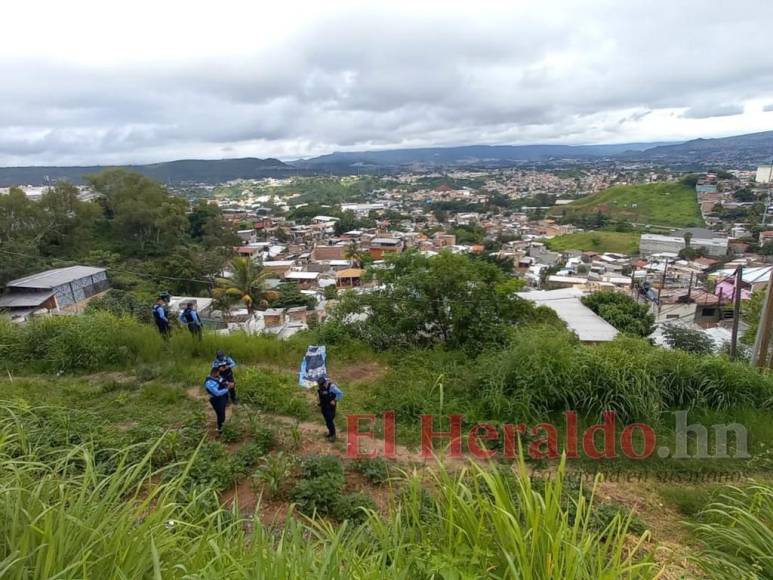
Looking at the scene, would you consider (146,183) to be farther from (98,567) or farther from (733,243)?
(733,243)

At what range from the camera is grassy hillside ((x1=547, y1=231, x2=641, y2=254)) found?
46.2m

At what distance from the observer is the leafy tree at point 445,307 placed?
22.2 feet

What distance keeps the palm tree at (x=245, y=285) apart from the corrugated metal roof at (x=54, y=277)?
8031 millimetres

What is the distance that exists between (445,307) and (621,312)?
9.94 metres

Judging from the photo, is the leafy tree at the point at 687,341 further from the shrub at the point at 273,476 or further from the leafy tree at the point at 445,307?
the shrub at the point at 273,476

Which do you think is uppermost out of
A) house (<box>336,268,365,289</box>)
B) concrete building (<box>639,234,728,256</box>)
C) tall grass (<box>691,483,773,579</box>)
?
tall grass (<box>691,483,773,579</box>)

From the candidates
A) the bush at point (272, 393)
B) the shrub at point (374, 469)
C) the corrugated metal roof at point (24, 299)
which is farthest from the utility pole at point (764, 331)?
the corrugated metal roof at point (24, 299)

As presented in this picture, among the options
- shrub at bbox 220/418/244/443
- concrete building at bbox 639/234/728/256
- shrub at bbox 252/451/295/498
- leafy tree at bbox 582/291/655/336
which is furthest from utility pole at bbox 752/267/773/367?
concrete building at bbox 639/234/728/256

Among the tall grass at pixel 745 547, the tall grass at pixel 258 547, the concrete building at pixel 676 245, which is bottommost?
the concrete building at pixel 676 245

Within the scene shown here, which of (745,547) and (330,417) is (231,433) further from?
(745,547)

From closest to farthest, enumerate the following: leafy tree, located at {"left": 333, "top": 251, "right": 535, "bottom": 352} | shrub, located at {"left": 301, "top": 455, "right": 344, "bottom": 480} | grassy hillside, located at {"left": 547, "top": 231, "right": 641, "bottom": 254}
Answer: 1. shrub, located at {"left": 301, "top": 455, "right": 344, "bottom": 480}
2. leafy tree, located at {"left": 333, "top": 251, "right": 535, "bottom": 352}
3. grassy hillside, located at {"left": 547, "top": 231, "right": 641, "bottom": 254}

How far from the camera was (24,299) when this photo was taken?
19578 mm

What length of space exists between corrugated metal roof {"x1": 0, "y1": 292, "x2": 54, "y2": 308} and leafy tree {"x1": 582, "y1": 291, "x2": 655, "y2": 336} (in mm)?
22604

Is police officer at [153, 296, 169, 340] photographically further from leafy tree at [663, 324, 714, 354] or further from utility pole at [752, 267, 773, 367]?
leafy tree at [663, 324, 714, 354]
